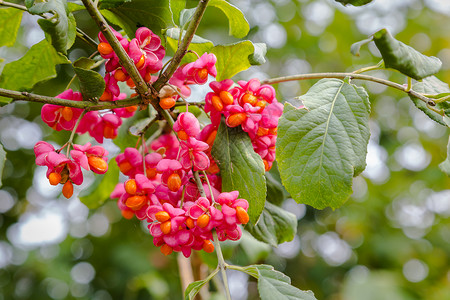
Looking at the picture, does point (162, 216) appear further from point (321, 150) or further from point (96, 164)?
point (321, 150)

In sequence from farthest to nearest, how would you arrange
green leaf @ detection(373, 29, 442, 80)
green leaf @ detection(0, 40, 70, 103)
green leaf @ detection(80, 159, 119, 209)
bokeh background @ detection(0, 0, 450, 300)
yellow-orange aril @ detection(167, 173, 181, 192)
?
1. bokeh background @ detection(0, 0, 450, 300)
2. green leaf @ detection(80, 159, 119, 209)
3. green leaf @ detection(0, 40, 70, 103)
4. yellow-orange aril @ detection(167, 173, 181, 192)
5. green leaf @ detection(373, 29, 442, 80)

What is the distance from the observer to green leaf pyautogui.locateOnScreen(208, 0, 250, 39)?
0.79 m

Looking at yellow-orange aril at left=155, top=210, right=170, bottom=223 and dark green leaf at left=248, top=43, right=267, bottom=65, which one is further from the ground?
dark green leaf at left=248, top=43, right=267, bottom=65

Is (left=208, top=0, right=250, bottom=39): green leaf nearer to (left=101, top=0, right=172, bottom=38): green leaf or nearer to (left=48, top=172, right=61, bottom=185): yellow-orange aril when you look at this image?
(left=101, top=0, right=172, bottom=38): green leaf

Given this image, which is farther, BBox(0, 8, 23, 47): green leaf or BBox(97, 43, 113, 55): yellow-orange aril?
BBox(0, 8, 23, 47): green leaf

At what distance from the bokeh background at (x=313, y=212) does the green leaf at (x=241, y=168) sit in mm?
1836

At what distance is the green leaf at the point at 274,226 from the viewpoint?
0.92 metres

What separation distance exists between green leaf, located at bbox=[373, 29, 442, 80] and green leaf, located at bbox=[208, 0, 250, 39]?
29 cm

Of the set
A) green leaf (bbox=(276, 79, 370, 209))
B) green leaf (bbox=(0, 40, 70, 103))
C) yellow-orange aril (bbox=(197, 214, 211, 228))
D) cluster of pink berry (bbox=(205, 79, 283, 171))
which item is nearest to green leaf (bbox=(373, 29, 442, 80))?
green leaf (bbox=(276, 79, 370, 209))

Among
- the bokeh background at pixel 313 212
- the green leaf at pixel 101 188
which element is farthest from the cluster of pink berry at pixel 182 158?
the bokeh background at pixel 313 212

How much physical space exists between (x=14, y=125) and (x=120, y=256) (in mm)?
1195

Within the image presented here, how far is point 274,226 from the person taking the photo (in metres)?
0.94

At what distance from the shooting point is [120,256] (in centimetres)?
294

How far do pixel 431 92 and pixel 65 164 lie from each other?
69 cm
